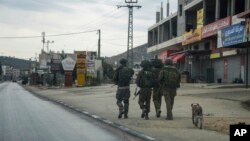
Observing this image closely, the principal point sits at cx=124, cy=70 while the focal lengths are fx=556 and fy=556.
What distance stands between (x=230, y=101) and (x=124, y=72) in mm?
7977

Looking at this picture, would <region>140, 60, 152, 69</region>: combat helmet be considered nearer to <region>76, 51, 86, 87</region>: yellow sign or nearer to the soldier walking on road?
the soldier walking on road

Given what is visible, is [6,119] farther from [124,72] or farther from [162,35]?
[162,35]

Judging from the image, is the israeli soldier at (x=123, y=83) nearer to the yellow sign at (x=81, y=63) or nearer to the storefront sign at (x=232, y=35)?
the storefront sign at (x=232, y=35)

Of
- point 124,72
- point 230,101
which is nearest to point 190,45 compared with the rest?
point 230,101

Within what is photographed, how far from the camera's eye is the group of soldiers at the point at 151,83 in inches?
695

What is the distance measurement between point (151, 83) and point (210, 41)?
43.6 meters

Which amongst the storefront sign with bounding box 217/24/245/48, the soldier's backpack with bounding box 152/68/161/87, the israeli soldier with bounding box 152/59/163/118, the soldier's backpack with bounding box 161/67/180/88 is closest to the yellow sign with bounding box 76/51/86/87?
the storefront sign with bounding box 217/24/245/48

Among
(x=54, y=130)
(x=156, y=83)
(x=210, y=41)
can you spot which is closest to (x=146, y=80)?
(x=156, y=83)

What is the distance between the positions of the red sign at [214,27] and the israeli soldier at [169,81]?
3421 centimetres

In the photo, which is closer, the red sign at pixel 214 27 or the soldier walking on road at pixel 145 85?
the soldier walking on road at pixel 145 85

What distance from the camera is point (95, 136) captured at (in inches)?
542

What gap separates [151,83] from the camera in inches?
712

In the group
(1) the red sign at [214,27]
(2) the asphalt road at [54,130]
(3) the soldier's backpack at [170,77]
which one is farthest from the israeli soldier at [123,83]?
(1) the red sign at [214,27]

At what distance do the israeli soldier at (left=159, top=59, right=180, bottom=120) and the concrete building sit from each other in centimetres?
2022
